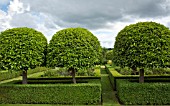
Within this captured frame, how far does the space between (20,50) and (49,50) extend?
144 cm

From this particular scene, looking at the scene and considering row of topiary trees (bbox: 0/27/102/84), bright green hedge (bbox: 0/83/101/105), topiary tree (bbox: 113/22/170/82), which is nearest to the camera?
Answer: topiary tree (bbox: 113/22/170/82)

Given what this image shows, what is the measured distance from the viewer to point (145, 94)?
10031 mm

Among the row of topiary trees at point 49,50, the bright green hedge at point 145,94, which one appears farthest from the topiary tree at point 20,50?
the bright green hedge at point 145,94

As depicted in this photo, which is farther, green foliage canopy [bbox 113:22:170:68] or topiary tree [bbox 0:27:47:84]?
topiary tree [bbox 0:27:47:84]

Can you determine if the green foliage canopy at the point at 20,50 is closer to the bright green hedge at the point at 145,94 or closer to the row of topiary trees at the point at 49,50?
the row of topiary trees at the point at 49,50

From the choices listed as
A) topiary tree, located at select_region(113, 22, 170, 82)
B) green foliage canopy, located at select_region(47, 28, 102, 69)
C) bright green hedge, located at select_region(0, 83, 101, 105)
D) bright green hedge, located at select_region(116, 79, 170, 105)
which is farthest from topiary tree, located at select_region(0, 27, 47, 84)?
bright green hedge, located at select_region(116, 79, 170, 105)

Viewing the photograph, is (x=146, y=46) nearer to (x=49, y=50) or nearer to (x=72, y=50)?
(x=72, y=50)

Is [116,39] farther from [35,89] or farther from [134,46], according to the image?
[35,89]

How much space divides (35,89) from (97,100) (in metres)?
3.12

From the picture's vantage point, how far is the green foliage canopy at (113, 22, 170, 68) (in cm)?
987

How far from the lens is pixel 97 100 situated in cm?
1027

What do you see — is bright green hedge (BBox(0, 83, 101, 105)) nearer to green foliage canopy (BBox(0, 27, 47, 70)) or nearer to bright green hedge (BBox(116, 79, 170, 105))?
green foliage canopy (BBox(0, 27, 47, 70))

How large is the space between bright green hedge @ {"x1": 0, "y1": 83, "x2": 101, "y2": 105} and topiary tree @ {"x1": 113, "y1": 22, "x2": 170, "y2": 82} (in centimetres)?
216

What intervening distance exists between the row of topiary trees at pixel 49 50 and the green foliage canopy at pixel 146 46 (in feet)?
5.66
